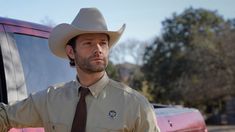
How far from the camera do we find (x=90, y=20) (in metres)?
2.46

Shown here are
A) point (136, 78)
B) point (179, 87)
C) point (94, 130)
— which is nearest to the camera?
point (94, 130)

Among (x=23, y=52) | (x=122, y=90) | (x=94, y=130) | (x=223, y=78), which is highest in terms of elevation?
(x=23, y=52)

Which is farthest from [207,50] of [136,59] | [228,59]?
[136,59]

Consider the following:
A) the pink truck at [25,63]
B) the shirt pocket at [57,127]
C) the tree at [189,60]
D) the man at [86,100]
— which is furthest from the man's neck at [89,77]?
the tree at [189,60]

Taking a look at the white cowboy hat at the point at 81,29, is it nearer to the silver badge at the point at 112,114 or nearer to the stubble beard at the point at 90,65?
the stubble beard at the point at 90,65

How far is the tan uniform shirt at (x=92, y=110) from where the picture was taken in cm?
230

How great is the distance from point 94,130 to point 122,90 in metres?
0.25

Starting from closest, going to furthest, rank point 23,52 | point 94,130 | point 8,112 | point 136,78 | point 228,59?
1. point 94,130
2. point 8,112
3. point 23,52
4. point 228,59
5. point 136,78

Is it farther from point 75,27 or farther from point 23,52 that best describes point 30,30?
point 75,27

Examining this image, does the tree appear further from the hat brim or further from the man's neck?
the man's neck

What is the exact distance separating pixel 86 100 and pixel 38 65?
734 millimetres

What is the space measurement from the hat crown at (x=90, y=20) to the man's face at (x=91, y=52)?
4 cm

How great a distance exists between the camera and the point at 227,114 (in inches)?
1364

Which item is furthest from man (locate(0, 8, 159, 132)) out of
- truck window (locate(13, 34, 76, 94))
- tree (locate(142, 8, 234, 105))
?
tree (locate(142, 8, 234, 105))
